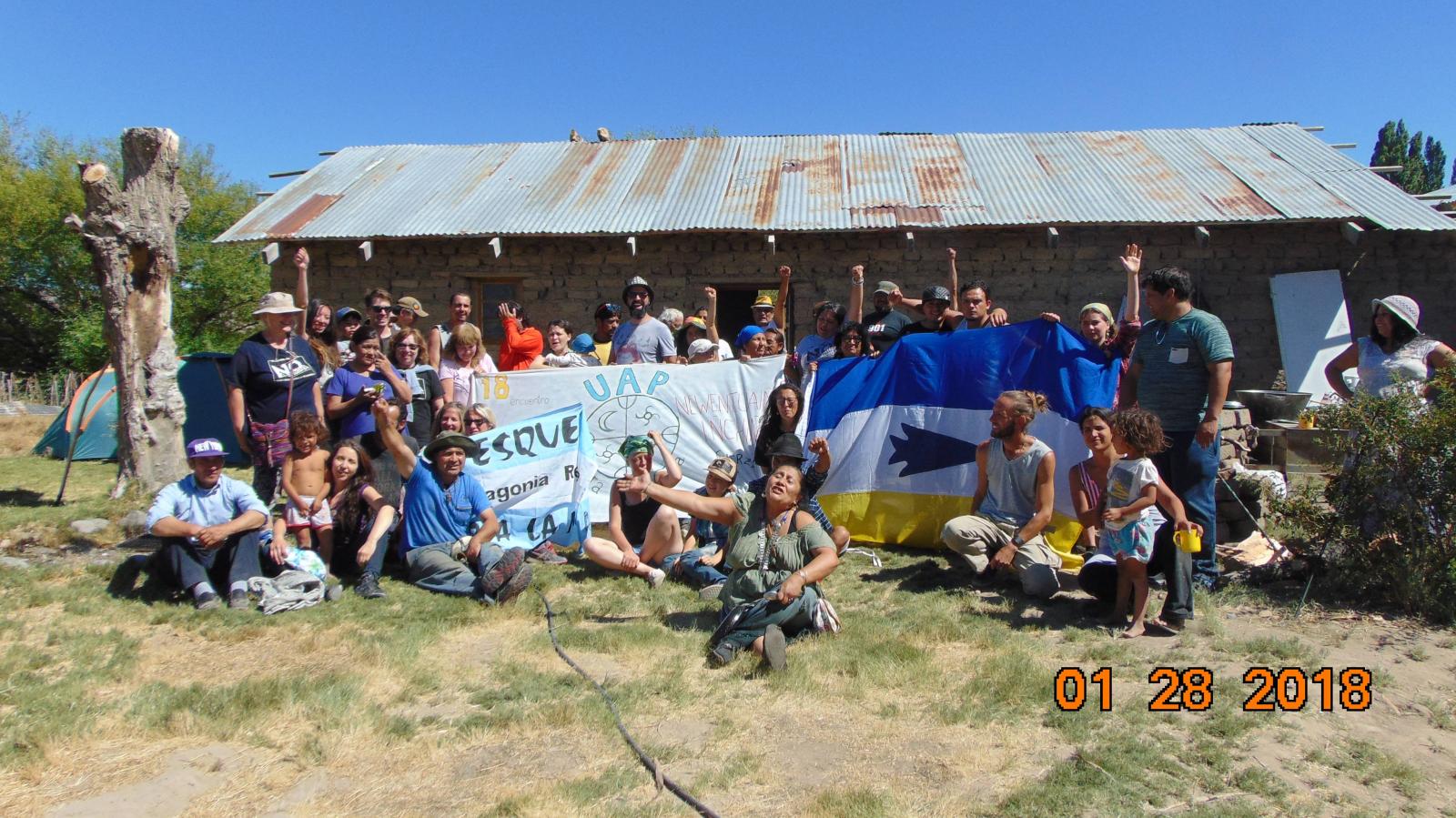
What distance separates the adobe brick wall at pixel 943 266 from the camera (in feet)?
36.1

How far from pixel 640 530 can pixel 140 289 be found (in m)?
5.19

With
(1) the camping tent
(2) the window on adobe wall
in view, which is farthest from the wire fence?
(2) the window on adobe wall

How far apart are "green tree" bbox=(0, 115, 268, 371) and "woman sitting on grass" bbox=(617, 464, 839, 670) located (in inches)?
892

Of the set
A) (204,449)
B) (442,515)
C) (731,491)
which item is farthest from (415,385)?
(731,491)

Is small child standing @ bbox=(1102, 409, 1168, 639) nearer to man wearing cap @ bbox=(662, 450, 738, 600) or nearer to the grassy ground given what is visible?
the grassy ground

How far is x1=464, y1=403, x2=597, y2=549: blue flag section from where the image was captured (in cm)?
648

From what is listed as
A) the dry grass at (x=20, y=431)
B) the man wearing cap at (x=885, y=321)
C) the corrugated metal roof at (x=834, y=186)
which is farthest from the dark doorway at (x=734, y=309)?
the dry grass at (x=20, y=431)

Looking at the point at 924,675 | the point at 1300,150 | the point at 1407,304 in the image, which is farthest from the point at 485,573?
the point at 1300,150

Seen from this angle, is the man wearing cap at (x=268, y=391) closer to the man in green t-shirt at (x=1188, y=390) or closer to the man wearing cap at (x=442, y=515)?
the man wearing cap at (x=442, y=515)

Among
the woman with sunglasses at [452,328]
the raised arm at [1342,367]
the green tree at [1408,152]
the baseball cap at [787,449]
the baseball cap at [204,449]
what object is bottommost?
the baseball cap at [204,449]

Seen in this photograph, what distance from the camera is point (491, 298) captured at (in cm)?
1217

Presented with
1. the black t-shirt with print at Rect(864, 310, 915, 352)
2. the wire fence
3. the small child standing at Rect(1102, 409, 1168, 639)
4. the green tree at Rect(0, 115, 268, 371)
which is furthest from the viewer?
the green tree at Rect(0, 115, 268, 371)

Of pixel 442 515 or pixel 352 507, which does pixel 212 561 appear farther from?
pixel 442 515

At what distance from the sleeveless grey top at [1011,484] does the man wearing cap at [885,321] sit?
1889 millimetres
